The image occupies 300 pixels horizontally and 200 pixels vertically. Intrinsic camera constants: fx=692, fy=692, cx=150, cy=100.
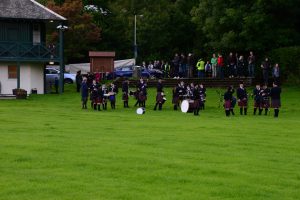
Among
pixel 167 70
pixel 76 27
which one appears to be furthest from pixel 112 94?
pixel 76 27

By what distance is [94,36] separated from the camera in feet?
210

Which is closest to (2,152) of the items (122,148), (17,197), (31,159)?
(31,159)

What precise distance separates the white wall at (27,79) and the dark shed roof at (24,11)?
350 centimetres

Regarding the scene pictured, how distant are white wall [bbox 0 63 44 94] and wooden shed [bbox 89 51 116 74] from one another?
403 centimetres

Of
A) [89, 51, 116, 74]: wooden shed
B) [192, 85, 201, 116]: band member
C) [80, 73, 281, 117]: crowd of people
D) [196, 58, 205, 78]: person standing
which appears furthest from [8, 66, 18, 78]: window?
[192, 85, 201, 116]: band member

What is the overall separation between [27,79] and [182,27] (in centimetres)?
2137

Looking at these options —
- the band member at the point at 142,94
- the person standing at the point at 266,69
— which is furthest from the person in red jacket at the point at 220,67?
the band member at the point at 142,94

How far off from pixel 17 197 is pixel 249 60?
3780cm

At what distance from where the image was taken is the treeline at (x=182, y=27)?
50.0 m

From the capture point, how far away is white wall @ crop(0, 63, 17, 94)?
48.3m

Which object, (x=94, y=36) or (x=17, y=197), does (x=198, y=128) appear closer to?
(x=17, y=197)

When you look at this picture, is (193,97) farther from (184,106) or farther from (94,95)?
(94,95)

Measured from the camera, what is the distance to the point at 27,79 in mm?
48938

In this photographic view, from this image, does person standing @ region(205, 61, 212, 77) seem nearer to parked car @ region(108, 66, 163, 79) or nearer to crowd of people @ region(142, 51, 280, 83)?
crowd of people @ region(142, 51, 280, 83)
